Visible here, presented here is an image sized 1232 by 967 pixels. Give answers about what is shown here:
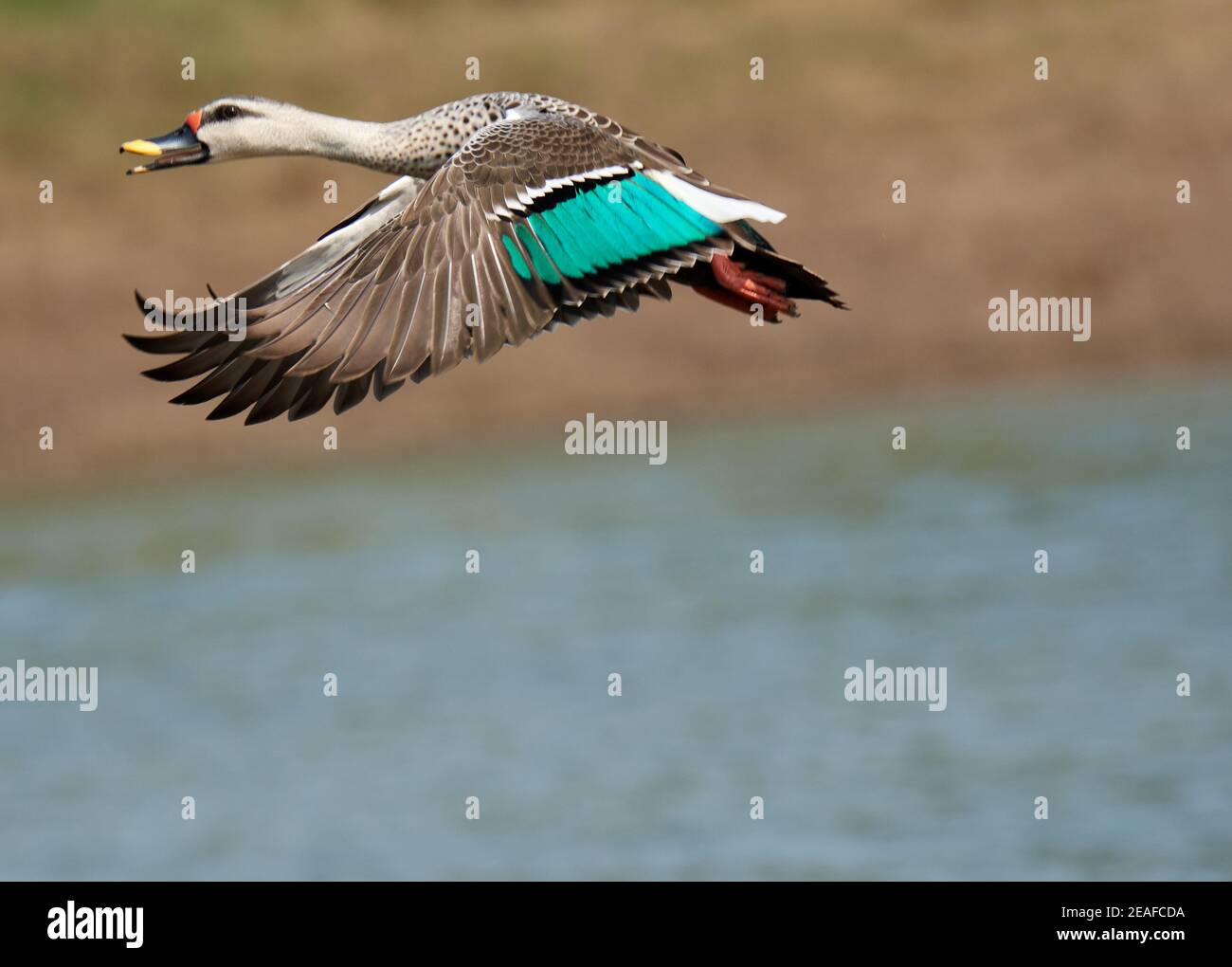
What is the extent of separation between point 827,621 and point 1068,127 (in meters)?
7.89

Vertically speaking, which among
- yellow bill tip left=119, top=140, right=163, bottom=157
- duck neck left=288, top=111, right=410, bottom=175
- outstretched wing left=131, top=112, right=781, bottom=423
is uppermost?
duck neck left=288, top=111, right=410, bottom=175

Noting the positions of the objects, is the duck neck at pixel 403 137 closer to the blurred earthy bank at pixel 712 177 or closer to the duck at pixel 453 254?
the duck at pixel 453 254

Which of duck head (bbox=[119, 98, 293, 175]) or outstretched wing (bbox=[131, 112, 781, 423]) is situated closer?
outstretched wing (bbox=[131, 112, 781, 423])

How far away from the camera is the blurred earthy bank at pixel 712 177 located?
68.8ft

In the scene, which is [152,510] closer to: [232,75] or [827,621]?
[232,75]

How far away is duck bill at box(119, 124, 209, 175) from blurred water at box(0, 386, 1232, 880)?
8.11 metres

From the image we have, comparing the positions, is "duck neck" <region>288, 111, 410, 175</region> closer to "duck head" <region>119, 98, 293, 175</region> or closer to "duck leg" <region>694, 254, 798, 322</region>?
"duck head" <region>119, 98, 293, 175</region>

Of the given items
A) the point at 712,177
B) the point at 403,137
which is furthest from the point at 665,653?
the point at 403,137

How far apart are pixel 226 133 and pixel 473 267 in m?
1.01

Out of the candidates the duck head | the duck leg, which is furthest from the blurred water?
the duck head

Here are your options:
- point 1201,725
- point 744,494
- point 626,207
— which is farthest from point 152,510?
point 626,207

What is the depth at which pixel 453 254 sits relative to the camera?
19.7ft

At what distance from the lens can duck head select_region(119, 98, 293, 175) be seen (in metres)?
6.43

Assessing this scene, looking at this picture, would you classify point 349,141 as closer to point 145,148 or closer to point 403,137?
point 403,137
